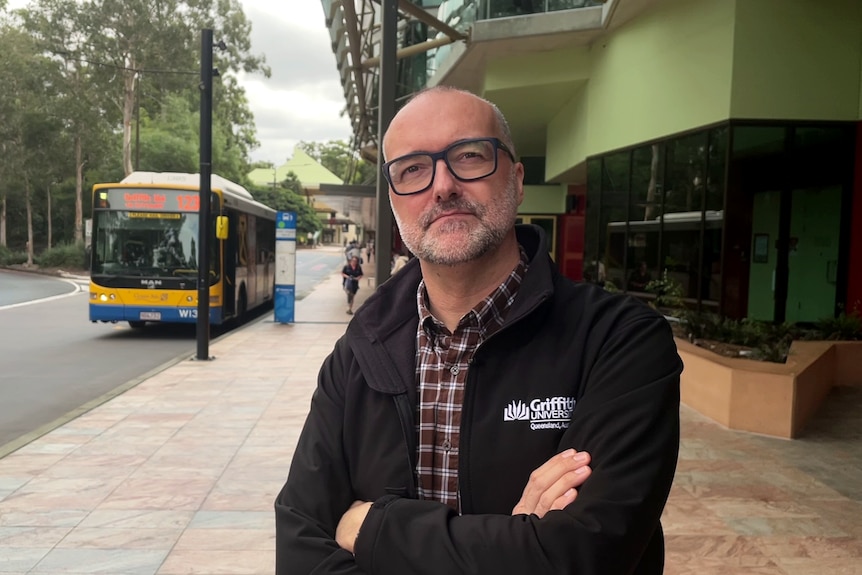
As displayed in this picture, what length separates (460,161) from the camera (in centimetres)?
177

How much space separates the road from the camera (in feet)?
27.1

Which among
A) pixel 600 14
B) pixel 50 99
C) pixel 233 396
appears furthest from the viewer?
pixel 50 99

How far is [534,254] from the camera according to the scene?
1911mm

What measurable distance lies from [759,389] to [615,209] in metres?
8.31

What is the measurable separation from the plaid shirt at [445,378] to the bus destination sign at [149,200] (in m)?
13.3

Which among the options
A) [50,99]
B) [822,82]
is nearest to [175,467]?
[822,82]

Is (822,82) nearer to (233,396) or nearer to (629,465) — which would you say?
(233,396)

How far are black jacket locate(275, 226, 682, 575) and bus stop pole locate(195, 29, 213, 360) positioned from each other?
991 cm

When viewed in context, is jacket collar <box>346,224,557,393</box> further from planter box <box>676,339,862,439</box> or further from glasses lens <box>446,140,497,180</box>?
planter box <box>676,339,862,439</box>

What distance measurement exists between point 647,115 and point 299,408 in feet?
25.3

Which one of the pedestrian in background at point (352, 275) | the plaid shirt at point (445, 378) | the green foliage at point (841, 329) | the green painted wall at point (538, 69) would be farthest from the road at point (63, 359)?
the green foliage at point (841, 329)

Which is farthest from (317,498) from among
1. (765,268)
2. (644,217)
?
(644,217)

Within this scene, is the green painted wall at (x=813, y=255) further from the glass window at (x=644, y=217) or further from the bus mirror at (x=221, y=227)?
the bus mirror at (x=221, y=227)

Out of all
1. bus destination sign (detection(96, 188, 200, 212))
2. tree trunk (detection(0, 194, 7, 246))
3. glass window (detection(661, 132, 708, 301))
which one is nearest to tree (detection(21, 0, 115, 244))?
tree trunk (detection(0, 194, 7, 246))
